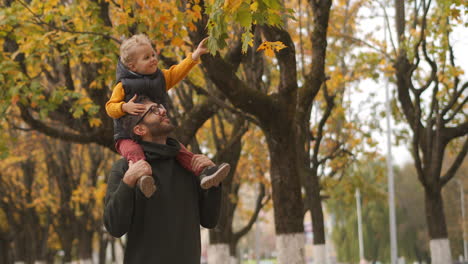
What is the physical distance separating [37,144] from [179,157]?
18.0 m

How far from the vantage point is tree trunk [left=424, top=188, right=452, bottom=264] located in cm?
1462

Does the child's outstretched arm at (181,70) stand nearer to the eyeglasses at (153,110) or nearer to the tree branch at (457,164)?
the eyeglasses at (153,110)

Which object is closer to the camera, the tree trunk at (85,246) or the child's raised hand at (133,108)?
the child's raised hand at (133,108)

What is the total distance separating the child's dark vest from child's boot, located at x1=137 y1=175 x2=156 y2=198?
19.5 inches

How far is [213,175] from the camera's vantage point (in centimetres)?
369

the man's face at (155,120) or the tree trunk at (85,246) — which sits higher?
the man's face at (155,120)

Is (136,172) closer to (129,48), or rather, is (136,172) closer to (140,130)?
(140,130)

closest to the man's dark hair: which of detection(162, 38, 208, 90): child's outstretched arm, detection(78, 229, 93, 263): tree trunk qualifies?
detection(162, 38, 208, 90): child's outstretched arm

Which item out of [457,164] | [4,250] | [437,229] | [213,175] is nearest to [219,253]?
[437,229]

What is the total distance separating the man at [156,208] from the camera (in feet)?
12.4

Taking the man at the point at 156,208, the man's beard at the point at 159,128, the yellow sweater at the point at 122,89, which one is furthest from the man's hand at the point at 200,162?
the yellow sweater at the point at 122,89

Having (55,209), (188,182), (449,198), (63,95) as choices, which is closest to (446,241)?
(63,95)

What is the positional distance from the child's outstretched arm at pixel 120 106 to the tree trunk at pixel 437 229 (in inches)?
483

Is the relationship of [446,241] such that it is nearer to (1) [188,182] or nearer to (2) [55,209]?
(1) [188,182]
